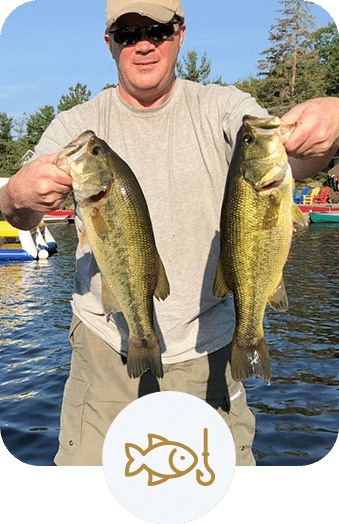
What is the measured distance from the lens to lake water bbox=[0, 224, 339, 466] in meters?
8.64

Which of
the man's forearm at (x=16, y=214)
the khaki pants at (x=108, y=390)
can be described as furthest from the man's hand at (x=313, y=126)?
the khaki pants at (x=108, y=390)

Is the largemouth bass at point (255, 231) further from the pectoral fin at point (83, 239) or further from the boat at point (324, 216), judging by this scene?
the boat at point (324, 216)

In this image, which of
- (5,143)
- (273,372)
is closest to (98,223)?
(273,372)

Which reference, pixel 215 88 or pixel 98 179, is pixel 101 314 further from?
pixel 215 88

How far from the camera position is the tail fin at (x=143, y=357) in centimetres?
343

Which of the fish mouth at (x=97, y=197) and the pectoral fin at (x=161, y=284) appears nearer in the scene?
the fish mouth at (x=97, y=197)

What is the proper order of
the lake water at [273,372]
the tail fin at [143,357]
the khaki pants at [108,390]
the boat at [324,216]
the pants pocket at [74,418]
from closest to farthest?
the tail fin at [143,357], the khaki pants at [108,390], the pants pocket at [74,418], the lake water at [273,372], the boat at [324,216]

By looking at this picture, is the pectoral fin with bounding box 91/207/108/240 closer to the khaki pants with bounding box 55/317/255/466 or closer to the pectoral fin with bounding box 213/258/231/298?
the pectoral fin with bounding box 213/258/231/298

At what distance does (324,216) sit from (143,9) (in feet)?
104

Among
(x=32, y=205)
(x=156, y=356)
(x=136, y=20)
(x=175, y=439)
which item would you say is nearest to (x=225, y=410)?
(x=175, y=439)

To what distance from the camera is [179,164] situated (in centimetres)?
374

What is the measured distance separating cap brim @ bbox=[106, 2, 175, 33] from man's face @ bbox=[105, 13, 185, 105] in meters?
0.05

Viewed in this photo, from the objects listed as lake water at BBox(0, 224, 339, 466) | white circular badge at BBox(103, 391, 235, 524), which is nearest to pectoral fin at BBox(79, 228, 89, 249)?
white circular badge at BBox(103, 391, 235, 524)

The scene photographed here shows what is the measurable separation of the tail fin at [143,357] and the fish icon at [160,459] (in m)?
0.49
